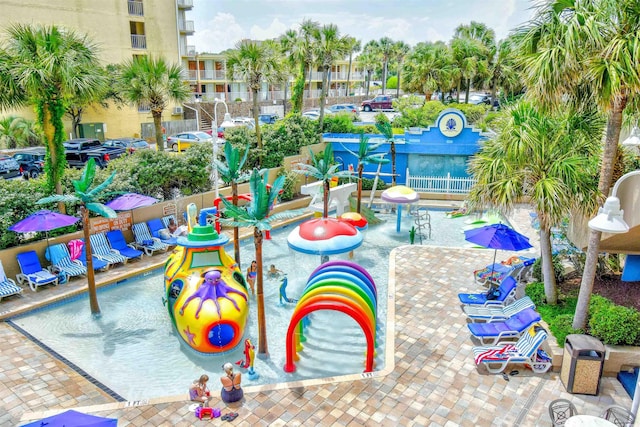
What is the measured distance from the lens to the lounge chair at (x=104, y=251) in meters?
17.0

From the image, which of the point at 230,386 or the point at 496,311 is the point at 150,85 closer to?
the point at 230,386

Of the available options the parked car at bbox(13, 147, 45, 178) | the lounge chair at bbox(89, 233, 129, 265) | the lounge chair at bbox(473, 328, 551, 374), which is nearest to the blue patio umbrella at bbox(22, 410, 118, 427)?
the lounge chair at bbox(473, 328, 551, 374)

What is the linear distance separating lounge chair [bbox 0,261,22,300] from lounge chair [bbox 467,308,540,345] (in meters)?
12.7

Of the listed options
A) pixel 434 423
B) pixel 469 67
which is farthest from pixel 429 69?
pixel 434 423

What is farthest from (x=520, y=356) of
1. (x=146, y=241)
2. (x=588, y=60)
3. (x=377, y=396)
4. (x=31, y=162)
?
(x=31, y=162)

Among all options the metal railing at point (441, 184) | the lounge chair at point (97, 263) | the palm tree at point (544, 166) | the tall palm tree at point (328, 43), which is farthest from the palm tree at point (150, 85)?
the palm tree at point (544, 166)

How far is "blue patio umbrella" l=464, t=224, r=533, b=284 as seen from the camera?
46.1 ft

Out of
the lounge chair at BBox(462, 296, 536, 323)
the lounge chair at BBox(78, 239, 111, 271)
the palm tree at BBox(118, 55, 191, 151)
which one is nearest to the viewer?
the lounge chair at BBox(462, 296, 536, 323)

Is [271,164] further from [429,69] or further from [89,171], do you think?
[429,69]

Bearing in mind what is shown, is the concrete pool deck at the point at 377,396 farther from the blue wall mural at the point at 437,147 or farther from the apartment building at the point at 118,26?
the apartment building at the point at 118,26

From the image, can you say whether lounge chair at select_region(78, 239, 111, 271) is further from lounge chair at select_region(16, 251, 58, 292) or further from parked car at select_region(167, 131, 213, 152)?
parked car at select_region(167, 131, 213, 152)

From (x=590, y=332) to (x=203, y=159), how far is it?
54.6 feet

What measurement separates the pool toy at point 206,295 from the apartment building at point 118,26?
28445 millimetres

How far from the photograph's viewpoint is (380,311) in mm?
14250
